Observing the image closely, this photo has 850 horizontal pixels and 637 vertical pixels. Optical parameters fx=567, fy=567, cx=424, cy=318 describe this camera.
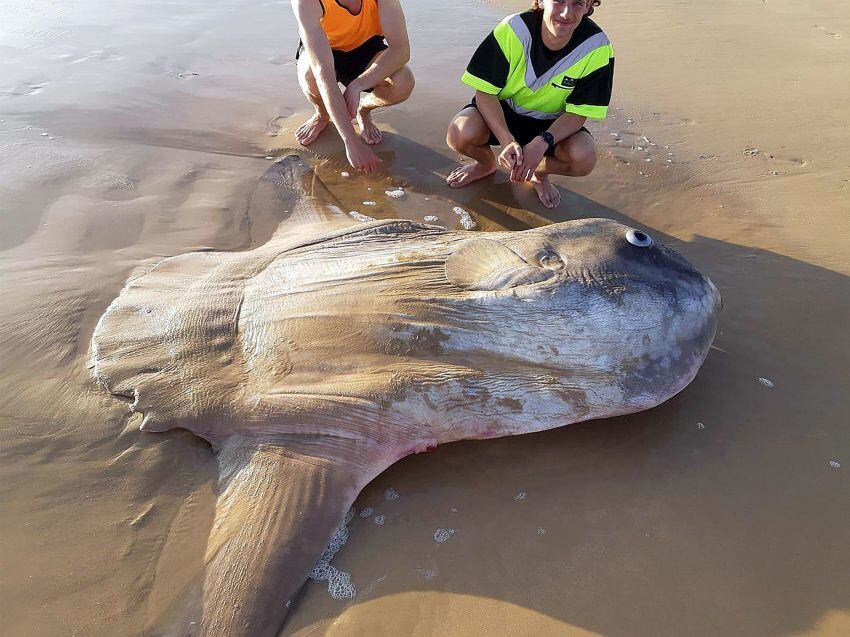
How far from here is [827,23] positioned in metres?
8.02

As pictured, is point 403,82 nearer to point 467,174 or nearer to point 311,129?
point 311,129

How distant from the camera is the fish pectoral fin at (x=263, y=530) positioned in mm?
2107

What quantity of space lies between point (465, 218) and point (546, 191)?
2.51 feet

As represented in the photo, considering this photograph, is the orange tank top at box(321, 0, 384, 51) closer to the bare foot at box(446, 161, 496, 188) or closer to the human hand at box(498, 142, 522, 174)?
the bare foot at box(446, 161, 496, 188)

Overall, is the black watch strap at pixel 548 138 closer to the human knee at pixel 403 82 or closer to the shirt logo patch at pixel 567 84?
the shirt logo patch at pixel 567 84

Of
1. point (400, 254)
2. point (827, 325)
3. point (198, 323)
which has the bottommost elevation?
point (827, 325)

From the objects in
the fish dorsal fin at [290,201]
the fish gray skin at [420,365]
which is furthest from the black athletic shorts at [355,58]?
the fish gray skin at [420,365]

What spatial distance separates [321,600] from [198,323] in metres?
1.52

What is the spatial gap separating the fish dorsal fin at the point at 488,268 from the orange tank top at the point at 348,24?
3497 mm

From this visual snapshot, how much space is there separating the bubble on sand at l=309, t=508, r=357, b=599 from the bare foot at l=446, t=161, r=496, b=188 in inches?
130

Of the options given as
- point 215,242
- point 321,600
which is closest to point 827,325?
point 321,600

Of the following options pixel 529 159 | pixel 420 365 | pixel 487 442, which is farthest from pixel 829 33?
pixel 420 365

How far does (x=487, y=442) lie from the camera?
279cm

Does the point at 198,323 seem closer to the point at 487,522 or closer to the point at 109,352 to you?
the point at 109,352
